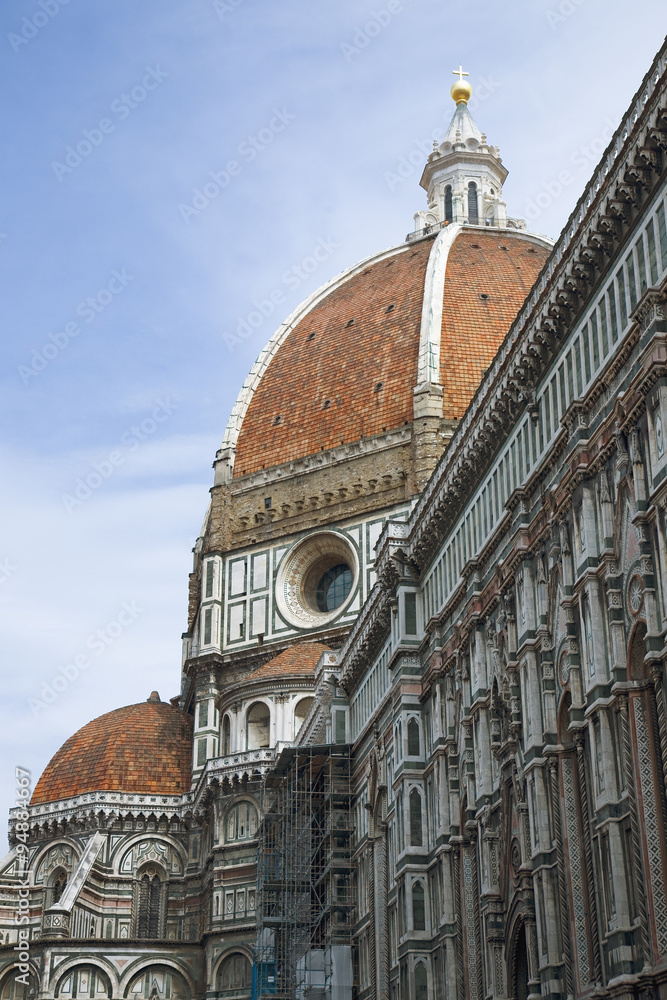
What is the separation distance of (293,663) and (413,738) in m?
21.6

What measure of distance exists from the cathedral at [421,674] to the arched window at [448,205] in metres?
0.13

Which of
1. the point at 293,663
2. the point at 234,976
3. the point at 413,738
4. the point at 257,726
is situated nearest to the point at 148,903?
the point at 234,976

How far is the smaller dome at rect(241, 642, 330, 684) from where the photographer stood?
2256 inches

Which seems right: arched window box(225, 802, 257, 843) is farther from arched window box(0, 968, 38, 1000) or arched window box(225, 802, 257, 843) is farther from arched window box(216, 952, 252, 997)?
arched window box(0, 968, 38, 1000)

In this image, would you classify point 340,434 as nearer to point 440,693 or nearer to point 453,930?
point 440,693

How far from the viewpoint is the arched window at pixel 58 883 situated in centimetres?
A: 5891

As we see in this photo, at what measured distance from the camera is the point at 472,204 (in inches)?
3349

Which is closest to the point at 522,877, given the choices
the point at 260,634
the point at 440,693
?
the point at 440,693

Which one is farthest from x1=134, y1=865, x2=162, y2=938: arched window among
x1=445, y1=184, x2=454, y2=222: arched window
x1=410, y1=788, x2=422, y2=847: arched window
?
x1=445, y1=184, x2=454, y2=222: arched window

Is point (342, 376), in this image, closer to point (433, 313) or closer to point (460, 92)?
point (433, 313)

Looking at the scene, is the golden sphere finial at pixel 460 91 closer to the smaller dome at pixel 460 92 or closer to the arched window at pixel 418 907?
the smaller dome at pixel 460 92

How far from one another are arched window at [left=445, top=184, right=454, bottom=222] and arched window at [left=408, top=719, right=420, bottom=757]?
169 ft

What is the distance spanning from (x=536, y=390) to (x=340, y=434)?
35782 mm

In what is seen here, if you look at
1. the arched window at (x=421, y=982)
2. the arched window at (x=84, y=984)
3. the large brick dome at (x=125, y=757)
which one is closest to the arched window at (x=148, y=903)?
the large brick dome at (x=125, y=757)
